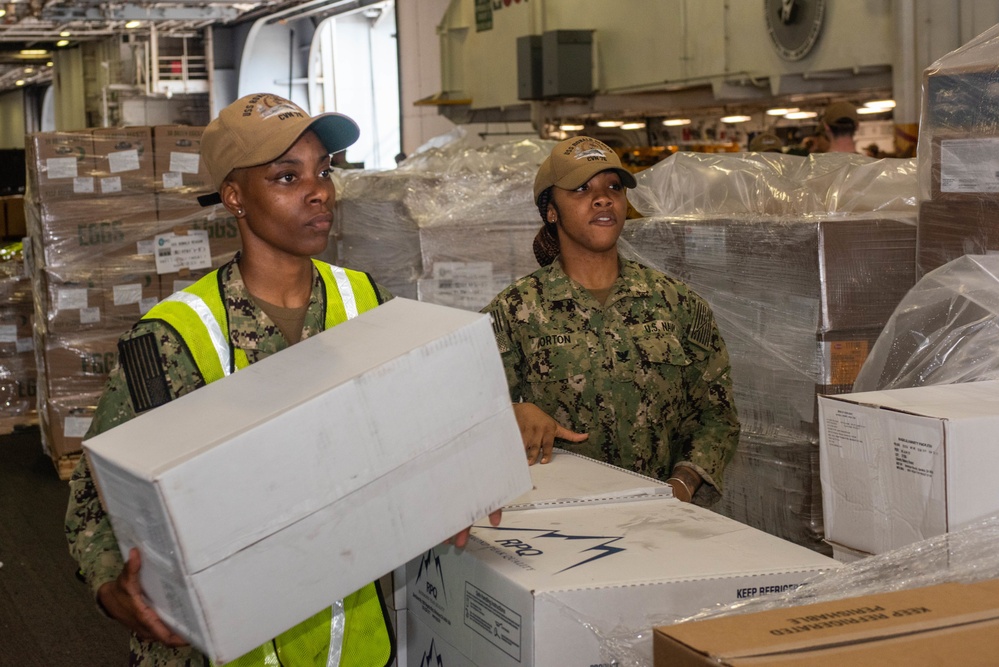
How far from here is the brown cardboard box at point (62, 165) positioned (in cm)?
568

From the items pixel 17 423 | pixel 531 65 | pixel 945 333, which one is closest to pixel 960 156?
pixel 945 333

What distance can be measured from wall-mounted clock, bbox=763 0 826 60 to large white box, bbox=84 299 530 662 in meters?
6.24

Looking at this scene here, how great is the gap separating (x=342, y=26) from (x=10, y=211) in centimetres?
983

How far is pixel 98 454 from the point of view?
1.32m

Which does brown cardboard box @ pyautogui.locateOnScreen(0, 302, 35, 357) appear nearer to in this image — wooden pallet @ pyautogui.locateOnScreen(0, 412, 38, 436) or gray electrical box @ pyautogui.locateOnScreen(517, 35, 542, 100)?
wooden pallet @ pyautogui.locateOnScreen(0, 412, 38, 436)

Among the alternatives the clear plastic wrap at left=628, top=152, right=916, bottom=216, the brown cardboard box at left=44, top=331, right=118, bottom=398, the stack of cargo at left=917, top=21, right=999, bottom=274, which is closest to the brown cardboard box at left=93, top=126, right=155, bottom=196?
the brown cardboard box at left=44, top=331, right=118, bottom=398

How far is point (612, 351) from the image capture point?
8.15ft

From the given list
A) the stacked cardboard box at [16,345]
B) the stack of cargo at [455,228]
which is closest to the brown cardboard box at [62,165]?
the stacked cardboard box at [16,345]

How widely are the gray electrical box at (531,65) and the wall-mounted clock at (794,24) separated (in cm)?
281

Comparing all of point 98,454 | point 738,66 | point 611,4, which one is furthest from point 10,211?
point 98,454

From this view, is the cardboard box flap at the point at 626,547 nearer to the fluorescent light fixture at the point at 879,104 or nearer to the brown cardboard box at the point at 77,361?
the brown cardboard box at the point at 77,361

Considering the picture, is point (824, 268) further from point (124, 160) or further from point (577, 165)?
point (124, 160)

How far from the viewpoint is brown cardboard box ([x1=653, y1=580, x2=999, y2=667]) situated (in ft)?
3.18

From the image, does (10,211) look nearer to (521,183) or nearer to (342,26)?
(521,183)
